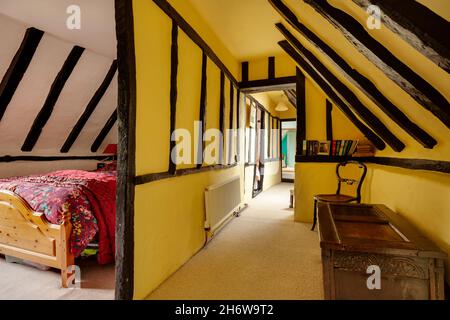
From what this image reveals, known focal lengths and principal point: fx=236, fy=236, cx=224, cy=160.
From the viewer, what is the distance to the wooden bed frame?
200 cm

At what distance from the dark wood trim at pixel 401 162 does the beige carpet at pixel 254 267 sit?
1070mm

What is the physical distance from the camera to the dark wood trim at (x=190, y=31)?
82.3 inches

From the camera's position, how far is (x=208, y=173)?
10.1 feet

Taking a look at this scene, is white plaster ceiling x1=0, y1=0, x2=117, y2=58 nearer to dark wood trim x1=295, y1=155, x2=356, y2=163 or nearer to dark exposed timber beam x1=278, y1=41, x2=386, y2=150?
dark exposed timber beam x1=278, y1=41, x2=386, y2=150

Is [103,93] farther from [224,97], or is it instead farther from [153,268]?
[153,268]

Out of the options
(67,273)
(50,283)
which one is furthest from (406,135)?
(50,283)

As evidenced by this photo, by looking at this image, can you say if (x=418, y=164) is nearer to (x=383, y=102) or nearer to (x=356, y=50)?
(x=383, y=102)

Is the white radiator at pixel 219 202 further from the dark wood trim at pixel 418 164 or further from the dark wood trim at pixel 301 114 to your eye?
the dark wood trim at pixel 418 164

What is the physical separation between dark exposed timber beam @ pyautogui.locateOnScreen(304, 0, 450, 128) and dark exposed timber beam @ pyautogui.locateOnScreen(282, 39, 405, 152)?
3.69 ft

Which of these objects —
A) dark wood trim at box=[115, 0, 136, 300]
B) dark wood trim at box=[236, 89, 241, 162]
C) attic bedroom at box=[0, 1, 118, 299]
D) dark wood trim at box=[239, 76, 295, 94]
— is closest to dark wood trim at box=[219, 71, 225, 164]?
dark wood trim at box=[236, 89, 241, 162]

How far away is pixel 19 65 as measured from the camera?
319cm

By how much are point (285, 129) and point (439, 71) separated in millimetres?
8529

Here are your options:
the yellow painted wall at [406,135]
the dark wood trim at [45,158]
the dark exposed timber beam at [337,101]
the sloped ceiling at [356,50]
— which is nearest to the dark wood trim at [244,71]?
the sloped ceiling at [356,50]

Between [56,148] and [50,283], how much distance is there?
3327mm
